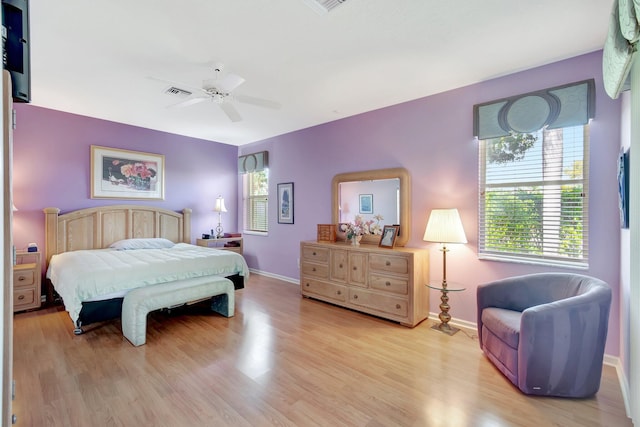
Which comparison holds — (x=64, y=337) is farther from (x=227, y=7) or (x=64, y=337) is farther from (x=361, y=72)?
(x=361, y=72)

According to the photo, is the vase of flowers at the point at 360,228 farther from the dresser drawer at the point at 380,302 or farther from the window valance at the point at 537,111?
the window valance at the point at 537,111

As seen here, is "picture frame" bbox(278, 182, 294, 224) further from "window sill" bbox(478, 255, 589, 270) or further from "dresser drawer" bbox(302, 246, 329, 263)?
"window sill" bbox(478, 255, 589, 270)

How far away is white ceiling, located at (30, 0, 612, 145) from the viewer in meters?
2.01

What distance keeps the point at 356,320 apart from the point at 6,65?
3351 millimetres

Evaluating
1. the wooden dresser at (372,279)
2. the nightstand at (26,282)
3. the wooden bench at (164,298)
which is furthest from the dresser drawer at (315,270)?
the nightstand at (26,282)

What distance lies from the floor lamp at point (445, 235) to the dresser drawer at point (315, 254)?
1390 mm

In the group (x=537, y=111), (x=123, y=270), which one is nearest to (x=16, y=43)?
(x=123, y=270)

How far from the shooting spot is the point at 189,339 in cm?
284

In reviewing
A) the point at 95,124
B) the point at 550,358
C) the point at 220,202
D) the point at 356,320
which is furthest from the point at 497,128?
the point at 95,124

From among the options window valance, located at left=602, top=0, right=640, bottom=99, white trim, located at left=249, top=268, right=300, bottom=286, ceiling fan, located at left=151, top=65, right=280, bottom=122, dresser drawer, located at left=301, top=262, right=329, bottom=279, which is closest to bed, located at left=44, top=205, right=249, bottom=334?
dresser drawer, located at left=301, top=262, right=329, bottom=279

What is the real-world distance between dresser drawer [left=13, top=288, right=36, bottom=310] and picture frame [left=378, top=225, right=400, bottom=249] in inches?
167

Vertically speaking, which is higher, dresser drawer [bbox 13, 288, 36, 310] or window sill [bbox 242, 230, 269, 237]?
window sill [bbox 242, 230, 269, 237]

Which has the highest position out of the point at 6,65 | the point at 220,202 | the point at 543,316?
the point at 6,65

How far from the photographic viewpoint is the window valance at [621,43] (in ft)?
4.17
